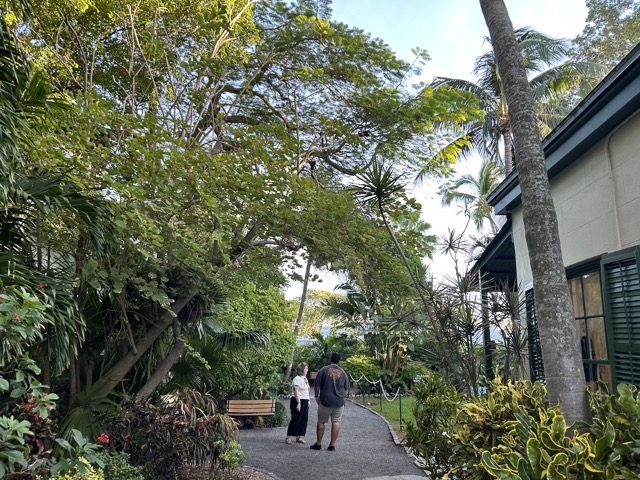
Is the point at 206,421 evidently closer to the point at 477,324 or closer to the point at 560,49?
the point at 477,324

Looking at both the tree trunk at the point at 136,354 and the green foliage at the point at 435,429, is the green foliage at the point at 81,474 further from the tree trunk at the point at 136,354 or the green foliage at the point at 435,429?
the green foliage at the point at 435,429

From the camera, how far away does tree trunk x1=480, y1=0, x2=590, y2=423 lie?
3580 mm

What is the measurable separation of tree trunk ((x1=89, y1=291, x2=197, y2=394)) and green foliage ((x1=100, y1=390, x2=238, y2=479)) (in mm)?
714

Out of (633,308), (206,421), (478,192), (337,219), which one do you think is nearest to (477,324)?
(633,308)

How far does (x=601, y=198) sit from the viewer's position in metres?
5.64

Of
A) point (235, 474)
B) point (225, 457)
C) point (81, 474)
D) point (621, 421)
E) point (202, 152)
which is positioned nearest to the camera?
point (621, 421)

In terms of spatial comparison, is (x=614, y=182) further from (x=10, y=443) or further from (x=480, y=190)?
(x=480, y=190)

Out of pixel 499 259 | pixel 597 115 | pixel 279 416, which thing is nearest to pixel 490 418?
pixel 597 115

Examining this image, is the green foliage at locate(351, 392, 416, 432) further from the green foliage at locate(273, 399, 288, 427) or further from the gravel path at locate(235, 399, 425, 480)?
the green foliage at locate(273, 399, 288, 427)

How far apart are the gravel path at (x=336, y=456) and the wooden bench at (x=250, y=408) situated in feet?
1.37

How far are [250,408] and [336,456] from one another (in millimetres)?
3774

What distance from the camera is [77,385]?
6.52 meters

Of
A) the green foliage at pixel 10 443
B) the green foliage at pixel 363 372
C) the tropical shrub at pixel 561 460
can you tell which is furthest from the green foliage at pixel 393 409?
the green foliage at pixel 10 443

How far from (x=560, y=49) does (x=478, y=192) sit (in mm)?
12867
